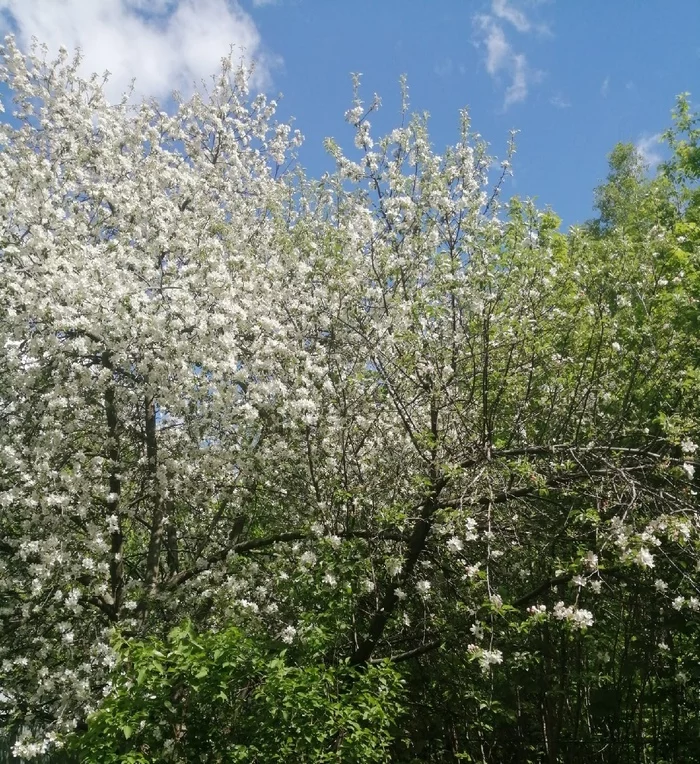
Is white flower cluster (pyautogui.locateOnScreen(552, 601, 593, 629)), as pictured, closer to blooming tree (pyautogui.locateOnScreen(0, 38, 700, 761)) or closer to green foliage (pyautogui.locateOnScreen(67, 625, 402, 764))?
blooming tree (pyautogui.locateOnScreen(0, 38, 700, 761))

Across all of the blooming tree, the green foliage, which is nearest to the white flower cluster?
the blooming tree

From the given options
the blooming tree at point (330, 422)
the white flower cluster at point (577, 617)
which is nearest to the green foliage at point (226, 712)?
the blooming tree at point (330, 422)

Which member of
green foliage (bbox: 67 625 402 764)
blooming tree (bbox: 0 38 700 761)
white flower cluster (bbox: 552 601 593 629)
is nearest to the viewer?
white flower cluster (bbox: 552 601 593 629)

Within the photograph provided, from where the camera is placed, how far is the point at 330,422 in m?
6.06

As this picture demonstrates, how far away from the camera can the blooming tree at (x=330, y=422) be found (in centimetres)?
524

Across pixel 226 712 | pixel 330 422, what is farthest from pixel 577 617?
pixel 330 422

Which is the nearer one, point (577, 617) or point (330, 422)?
point (577, 617)

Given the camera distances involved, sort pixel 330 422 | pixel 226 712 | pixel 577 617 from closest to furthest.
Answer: pixel 577 617
pixel 226 712
pixel 330 422

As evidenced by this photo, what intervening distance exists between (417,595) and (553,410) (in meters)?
1.85

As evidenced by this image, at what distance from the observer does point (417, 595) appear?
18.8ft

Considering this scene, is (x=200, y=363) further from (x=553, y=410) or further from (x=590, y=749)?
(x=590, y=749)

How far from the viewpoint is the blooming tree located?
5.24 meters

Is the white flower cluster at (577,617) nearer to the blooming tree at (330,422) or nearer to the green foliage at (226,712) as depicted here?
the blooming tree at (330,422)

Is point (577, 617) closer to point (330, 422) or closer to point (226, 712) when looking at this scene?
point (226, 712)
